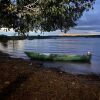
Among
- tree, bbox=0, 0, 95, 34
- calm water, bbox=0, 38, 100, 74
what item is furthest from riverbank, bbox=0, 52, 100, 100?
calm water, bbox=0, 38, 100, 74

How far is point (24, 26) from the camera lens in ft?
64.5

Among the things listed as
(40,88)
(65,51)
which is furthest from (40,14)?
(65,51)

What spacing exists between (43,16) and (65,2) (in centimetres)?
197

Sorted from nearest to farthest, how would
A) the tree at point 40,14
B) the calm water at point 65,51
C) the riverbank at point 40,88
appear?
the riverbank at point 40,88 → the tree at point 40,14 → the calm water at point 65,51

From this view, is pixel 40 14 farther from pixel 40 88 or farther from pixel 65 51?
pixel 65 51

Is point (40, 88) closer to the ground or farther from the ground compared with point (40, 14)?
closer to the ground

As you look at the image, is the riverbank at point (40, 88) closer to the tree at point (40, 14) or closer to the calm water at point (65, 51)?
the tree at point (40, 14)

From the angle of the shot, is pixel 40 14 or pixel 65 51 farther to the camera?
pixel 65 51

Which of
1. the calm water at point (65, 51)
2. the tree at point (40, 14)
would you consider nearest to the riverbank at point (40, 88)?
the tree at point (40, 14)

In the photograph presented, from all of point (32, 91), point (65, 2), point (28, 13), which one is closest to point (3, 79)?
point (32, 91)

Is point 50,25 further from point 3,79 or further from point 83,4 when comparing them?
point 3,79

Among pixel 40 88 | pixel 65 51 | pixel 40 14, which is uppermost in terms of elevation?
pixel 40 14

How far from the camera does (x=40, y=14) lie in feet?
56.9

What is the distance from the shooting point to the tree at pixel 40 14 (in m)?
16.5
